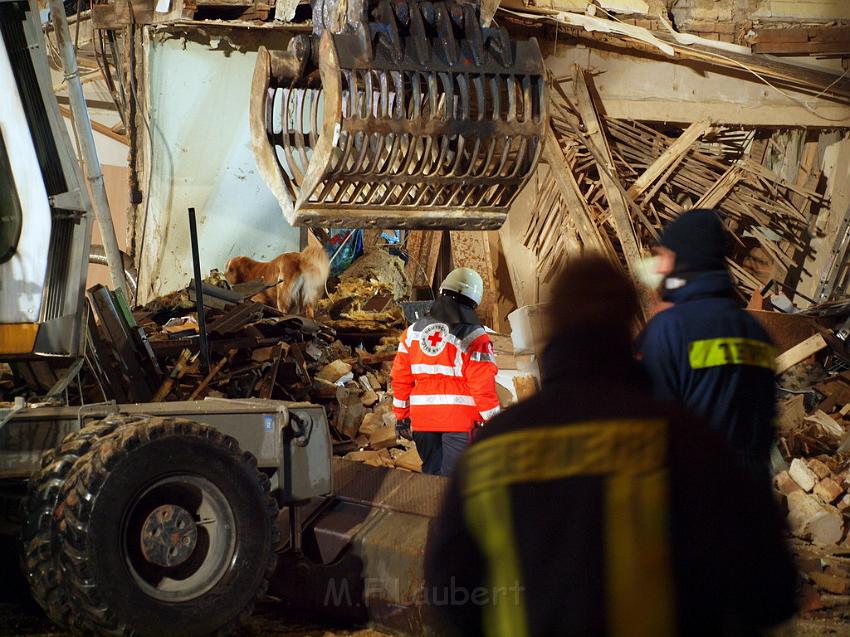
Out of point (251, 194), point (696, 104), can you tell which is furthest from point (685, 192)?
point (251, 194)

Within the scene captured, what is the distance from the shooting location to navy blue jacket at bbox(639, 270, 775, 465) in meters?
3.56

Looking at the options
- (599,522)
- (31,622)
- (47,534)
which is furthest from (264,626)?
(599,522)

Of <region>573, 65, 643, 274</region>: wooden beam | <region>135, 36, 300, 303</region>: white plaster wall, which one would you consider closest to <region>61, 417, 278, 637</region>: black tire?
<region>573, 65, 643, 274</region>: wooden beam

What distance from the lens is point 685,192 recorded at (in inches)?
479

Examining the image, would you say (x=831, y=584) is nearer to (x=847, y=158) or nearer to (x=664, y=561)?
(x=664, y=561)

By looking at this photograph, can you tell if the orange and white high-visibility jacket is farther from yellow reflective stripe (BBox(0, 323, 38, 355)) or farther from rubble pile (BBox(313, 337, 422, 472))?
yellow reflective stripe (BBox(0, 323, 38, 355))

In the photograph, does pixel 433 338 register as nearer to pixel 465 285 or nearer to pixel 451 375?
pixel 451 375

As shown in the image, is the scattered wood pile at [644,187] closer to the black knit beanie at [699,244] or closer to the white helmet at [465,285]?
the white helmet at [465,285]

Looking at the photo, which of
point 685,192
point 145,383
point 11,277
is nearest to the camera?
point 11,277

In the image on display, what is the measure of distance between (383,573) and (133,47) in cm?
908

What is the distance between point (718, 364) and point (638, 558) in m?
1.55

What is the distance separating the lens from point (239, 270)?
Result: 1276cm

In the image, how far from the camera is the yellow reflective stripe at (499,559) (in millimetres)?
2160

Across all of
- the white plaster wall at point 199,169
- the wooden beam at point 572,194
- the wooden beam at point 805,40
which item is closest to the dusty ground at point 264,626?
the wooden beam at point 572,194
